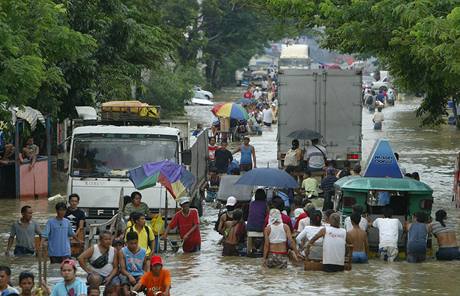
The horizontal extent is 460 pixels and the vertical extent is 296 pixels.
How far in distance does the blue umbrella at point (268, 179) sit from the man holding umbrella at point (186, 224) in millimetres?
1824

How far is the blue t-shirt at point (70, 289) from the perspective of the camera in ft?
48.4

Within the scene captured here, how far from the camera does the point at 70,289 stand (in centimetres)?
1483

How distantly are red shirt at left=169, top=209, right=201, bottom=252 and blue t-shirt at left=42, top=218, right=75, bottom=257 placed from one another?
247 cm

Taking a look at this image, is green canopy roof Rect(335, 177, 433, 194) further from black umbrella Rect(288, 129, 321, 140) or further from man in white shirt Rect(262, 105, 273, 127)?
man in white shirt Rect(262, 105, 273, 127)

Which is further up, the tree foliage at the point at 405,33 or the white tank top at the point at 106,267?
the tree foliage at the point at 405,33

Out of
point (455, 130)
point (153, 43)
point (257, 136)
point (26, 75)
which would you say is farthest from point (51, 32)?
point (455, 130)

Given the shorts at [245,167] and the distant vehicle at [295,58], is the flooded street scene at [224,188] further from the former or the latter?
the distant vehicle at [295,58]

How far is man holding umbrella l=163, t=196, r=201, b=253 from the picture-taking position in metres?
22.4

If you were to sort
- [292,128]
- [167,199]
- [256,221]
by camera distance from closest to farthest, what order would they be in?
[256,221] → [167,199] → [292,128]

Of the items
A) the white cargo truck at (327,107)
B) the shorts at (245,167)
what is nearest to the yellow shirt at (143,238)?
the shorts at (245,167)

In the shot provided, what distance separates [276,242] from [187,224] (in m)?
2.24

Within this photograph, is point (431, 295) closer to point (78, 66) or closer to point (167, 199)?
point (167, 199)

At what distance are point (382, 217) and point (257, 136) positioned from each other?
3212 cm

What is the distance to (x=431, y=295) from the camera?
1898 centimetres
